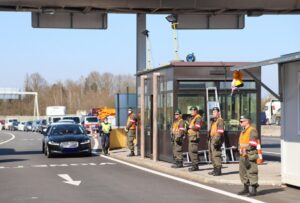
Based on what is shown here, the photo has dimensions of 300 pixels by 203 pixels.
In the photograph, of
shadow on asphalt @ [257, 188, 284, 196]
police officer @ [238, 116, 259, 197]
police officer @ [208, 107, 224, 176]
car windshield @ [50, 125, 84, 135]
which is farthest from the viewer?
car windshield @ [50, 125, 84, 135]

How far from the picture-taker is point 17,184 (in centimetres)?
1523

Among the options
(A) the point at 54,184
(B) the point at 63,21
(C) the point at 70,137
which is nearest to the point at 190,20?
(B) the point at 63,21

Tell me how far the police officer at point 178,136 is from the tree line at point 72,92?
393 feet

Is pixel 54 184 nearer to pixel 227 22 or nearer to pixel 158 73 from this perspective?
pixel 158 73

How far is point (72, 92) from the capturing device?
515 ft

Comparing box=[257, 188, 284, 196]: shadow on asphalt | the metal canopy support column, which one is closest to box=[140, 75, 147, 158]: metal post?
the metal canopy support column

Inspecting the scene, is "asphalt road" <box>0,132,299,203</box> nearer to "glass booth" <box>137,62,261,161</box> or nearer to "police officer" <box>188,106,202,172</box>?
"police officer" <box>188,106,202,172</box>

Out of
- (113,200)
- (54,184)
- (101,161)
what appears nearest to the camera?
(113,200)

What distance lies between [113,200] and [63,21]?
50.4ft

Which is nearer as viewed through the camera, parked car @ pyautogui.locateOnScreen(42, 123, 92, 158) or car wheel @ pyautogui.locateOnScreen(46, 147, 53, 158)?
parked car @ pyautogui.locateOnScreen(42, 123, 92, 158)

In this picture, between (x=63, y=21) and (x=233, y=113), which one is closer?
(x=233, y=113)

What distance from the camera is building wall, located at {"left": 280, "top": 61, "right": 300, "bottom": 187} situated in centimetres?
1356

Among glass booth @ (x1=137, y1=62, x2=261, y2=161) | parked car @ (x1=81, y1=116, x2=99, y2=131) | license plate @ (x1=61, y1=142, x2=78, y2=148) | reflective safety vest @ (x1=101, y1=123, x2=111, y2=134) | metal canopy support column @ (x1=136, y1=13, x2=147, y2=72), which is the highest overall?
metal canopy support column @ (x1=136, y1=13, x2=147, y2=72)

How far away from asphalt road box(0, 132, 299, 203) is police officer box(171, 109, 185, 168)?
99cm
